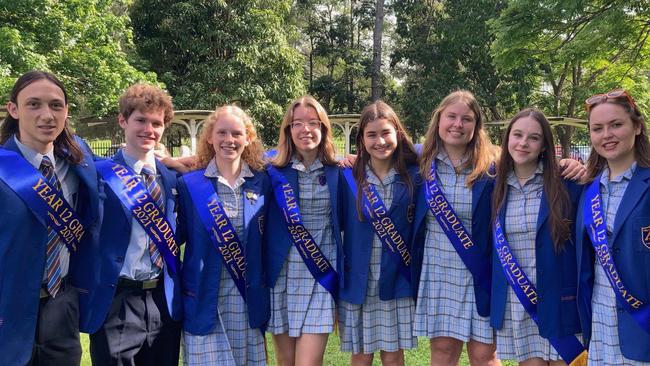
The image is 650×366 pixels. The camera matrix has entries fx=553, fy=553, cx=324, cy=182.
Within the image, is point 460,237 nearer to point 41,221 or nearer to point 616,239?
point 616,239

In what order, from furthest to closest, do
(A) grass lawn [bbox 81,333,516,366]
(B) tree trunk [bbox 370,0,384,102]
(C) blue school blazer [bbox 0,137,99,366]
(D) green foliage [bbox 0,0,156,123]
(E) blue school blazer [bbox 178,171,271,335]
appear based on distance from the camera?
(B) tree trunk [bbox 370,0,384,102] → (D) green foliage [bbox 0,0,156,123] → (A) grass lawn [bbox 81,333,516,366] → (E) blue school blazer [bbox 178,171,271,335] → (C) blue school blazer [bbox 0,137,99,366]

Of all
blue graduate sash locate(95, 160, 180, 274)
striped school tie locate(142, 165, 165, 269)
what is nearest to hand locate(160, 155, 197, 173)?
striped school tie locate(142, 165, 165, 269)

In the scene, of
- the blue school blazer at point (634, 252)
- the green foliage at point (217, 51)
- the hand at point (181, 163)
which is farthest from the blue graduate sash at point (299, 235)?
the green foliage at point (217, 51)

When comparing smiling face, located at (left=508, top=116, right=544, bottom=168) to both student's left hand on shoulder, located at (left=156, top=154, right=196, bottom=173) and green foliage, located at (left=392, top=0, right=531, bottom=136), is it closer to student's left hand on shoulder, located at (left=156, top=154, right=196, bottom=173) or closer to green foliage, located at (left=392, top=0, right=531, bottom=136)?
student's left hand on shoulder, located at (left=156, top=154, right=196, bottom=173)

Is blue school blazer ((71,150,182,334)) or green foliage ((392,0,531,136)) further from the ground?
green foliage ((392,0,531,136))

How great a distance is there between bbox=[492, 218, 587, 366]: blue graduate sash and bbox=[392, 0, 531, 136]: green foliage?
65.8 feet

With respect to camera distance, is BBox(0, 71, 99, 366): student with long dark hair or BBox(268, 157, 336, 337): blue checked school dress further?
BBox(268, 157, 336, 337): blue checked school dress

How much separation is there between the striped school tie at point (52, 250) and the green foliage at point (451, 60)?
21.1m

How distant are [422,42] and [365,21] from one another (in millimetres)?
4617

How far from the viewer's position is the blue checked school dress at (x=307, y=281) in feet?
11.0

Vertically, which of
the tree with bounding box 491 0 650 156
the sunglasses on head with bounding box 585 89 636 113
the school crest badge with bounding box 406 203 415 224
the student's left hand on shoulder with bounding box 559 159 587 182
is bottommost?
the school crest badge with bounding box 406 203 415 224

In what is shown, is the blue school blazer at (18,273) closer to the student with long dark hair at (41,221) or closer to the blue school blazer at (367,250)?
the student with long dark hair at (41,221)

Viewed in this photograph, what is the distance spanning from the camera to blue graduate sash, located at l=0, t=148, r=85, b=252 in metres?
2.60

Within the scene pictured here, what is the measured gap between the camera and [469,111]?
3.32 m
